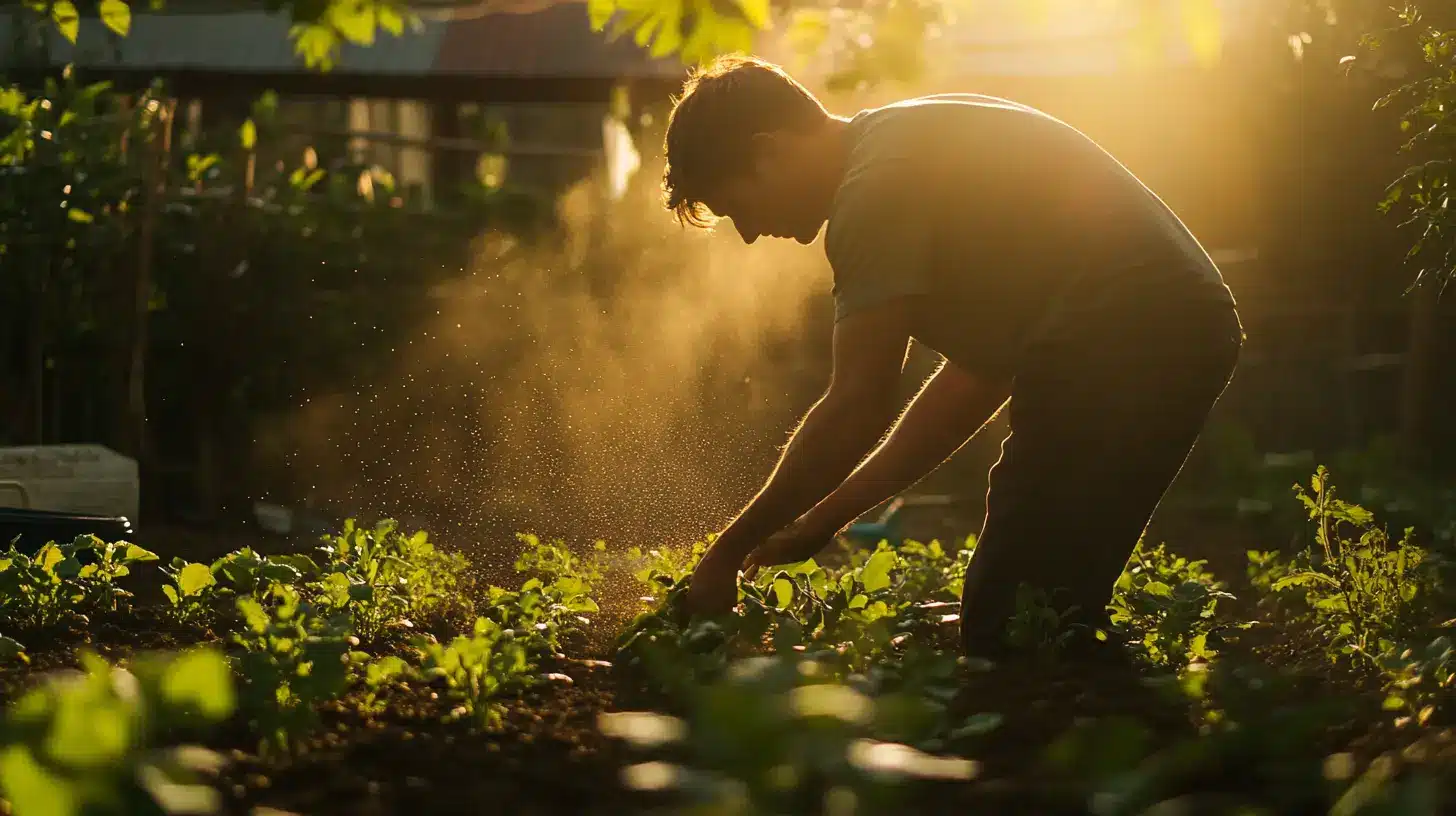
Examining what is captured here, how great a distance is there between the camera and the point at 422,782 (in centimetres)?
221

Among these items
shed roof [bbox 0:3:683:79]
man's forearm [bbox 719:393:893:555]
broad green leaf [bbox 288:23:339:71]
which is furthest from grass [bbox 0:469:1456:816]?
shed roof [bbox 0:3:683:79]

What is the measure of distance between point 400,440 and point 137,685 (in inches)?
294

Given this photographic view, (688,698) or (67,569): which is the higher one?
(67,569)

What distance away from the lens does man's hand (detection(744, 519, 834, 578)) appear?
385 cm

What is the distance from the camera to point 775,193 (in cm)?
378

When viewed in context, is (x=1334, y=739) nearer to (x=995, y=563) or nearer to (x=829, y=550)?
(x=995, y=563)

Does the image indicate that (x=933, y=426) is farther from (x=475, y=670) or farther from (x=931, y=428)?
(x=475, y=670)

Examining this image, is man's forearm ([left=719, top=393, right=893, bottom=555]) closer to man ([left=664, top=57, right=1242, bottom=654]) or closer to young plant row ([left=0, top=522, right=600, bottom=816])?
man ([left=664, top=57, right=1242, bottom=654])

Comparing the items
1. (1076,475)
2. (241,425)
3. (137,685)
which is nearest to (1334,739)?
(1076,475)

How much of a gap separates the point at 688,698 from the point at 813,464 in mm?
1168

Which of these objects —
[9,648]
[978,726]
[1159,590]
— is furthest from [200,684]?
[1159,590]

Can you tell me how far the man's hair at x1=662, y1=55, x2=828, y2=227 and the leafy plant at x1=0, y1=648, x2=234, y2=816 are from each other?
2034mm

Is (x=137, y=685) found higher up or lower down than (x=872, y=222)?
lower down

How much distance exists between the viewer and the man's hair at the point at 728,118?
146 inches
